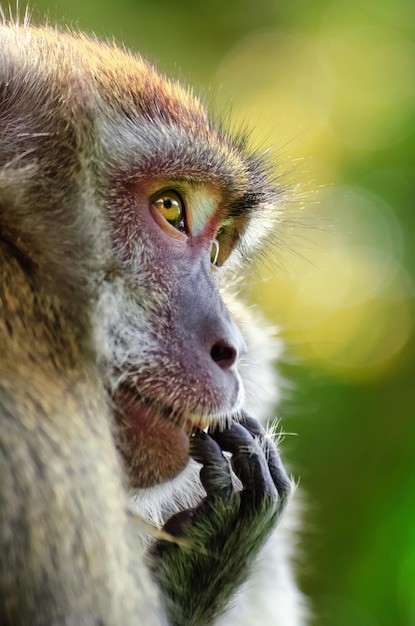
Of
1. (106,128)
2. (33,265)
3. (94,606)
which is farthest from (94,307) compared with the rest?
(94,606)

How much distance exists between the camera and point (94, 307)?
160 centimetres

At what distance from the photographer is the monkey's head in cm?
160

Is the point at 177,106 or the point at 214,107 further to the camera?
the point at 214,107

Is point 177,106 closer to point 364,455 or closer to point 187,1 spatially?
point 364,455

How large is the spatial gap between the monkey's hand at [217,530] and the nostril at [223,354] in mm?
149

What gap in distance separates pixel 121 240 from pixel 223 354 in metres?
0.31

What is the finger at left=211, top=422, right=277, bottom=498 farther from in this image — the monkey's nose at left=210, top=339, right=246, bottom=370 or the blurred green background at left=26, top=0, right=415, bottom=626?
the blurred green background at left=26, top=0, right=415, bottom=626

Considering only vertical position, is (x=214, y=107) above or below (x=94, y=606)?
above

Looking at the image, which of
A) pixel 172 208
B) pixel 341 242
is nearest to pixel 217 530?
pixel 172 208

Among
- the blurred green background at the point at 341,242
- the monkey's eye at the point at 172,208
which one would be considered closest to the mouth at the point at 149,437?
the monkey's eye at the point at 172,208

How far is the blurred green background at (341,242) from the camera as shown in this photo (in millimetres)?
4738

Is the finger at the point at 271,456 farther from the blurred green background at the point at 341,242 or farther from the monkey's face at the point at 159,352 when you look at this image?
the blurred green background at the point at 341,242

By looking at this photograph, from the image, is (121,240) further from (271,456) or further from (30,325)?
(271,456)

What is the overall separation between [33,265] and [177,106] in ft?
2.00
